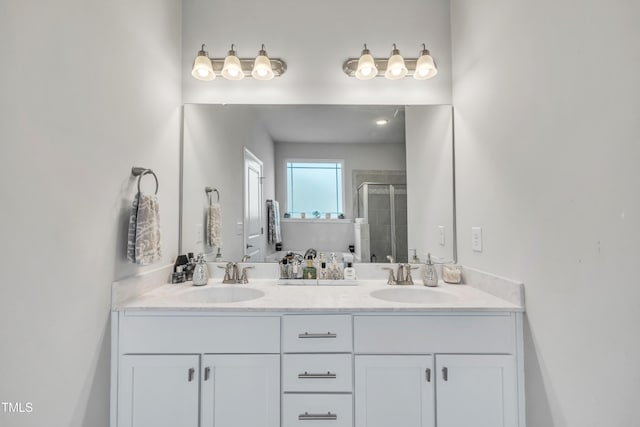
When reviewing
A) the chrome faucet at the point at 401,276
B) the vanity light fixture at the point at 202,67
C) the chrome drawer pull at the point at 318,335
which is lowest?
the chrome drawer pull at the point at 318,335

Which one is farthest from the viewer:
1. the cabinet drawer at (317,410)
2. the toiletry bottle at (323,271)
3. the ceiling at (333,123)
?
the ceiling at (333,123)

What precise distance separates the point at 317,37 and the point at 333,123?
0.54 m

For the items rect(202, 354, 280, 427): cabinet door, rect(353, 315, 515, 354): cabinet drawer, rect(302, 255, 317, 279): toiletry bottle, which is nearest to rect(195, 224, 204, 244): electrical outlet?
rect(302, 255, 317, 279): toiletry bottle

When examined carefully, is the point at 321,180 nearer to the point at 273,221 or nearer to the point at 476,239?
the point at 273,221

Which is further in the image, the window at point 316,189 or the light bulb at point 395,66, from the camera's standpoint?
the window at point 316,189

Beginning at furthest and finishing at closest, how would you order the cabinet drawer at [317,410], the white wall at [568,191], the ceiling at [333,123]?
the ceiling at [333,123]
the cabinet drawer at [317,410]
the white wall at [568,191]

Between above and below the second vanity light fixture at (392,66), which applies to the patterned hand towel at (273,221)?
below

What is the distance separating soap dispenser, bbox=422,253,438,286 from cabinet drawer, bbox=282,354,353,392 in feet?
2.23

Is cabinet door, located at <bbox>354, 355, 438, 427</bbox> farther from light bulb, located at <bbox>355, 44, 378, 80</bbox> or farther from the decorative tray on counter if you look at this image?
light bulb, located at <bbox>355, 44, 378, 80</bbox>

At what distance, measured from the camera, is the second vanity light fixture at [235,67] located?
172cm

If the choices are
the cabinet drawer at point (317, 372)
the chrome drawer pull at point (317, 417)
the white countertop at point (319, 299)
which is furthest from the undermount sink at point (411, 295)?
the chrome drawer pull at point (317, 417)

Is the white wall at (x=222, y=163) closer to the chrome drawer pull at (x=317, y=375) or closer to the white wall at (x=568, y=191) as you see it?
the chrome drawer pull at (x=317, y=375)

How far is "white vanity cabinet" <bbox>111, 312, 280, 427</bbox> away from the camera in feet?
3.97

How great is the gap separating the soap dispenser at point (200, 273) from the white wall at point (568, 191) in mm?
1524
